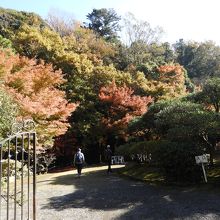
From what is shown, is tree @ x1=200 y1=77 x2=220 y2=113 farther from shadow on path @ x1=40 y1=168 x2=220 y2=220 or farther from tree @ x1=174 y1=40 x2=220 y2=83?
tree @ x1=174 y1=40 x2=220 y2=83

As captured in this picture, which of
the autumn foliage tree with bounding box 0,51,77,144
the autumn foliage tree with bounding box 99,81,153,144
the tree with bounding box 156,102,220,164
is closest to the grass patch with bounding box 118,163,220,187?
the tree with bounding box 156,102,220,164

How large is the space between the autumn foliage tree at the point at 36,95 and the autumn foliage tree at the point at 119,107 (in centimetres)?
510

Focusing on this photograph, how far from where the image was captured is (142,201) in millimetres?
10195

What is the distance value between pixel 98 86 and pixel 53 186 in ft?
51.9

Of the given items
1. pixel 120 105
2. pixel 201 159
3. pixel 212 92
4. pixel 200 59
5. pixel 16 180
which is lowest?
pixel 16 180

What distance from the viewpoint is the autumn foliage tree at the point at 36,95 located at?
1662 centimetres

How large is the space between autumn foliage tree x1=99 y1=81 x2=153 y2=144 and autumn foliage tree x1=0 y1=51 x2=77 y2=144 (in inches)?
201

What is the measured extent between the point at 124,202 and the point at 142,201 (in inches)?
21.0

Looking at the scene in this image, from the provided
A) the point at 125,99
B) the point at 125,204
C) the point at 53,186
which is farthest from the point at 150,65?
the point at 125,204

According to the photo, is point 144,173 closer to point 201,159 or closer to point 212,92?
point 201,159

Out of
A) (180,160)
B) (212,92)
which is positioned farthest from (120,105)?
(180,160)

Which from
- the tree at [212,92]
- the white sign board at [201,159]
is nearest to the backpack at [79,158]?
the white sign board at [201,159]

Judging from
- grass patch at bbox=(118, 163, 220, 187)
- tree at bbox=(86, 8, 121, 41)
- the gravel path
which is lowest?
the gravel path

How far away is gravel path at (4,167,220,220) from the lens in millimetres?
8750
